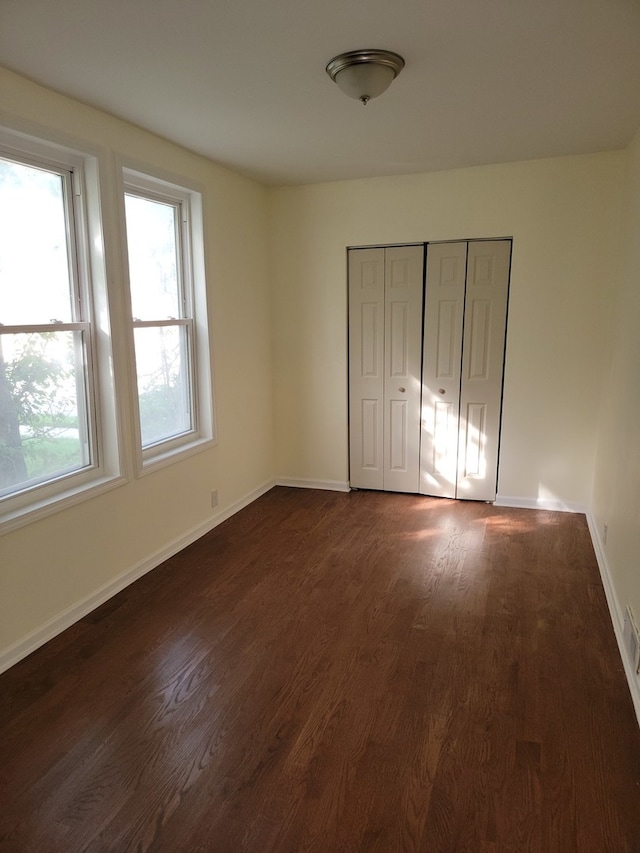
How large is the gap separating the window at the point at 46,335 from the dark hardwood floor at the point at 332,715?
78 centimetres

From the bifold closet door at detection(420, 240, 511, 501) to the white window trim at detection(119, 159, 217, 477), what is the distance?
1.73 m

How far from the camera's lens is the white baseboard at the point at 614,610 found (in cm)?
223

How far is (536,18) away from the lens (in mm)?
2008

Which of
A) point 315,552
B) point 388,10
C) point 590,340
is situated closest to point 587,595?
point 315,552

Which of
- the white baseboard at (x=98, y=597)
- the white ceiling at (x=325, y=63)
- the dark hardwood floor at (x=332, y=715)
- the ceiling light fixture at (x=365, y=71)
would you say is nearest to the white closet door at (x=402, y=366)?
the white ceiling at (x=325, y=63)

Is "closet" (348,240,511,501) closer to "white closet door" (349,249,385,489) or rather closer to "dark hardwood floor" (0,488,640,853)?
"white closet door" (349,249,385,489)

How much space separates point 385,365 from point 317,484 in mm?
1222

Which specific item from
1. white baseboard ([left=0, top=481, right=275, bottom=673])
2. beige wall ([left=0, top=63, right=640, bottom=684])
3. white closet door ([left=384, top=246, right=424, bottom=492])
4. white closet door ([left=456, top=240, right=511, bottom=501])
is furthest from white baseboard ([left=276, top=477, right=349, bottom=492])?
white closet door ([left=456, top=240, right=511, bottom=501])

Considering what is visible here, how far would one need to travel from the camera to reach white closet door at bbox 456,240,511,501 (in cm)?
425

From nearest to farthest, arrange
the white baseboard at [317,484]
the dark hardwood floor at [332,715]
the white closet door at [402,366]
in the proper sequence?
the dark hardwood floor at [332,715] < the white closet door at [402,366] < the white baseboard at [317,484]

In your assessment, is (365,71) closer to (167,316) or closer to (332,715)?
(167,316)

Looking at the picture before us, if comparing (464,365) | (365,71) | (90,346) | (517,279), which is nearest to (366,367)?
(464,365)

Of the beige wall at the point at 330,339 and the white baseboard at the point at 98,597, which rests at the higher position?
the beige wall at the point at 330,339

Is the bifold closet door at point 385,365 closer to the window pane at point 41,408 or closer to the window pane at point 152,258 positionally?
the window pane at point 152,258
